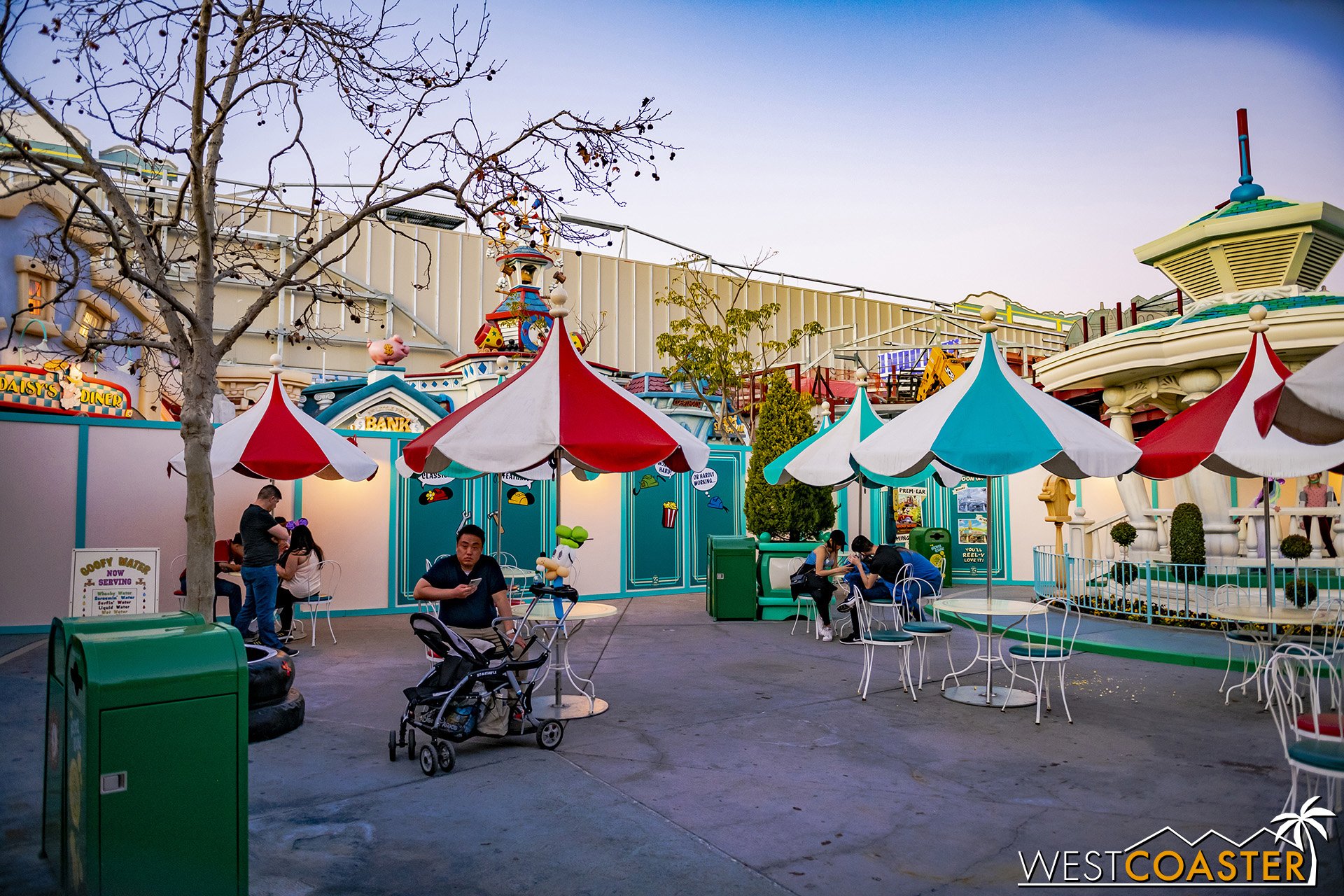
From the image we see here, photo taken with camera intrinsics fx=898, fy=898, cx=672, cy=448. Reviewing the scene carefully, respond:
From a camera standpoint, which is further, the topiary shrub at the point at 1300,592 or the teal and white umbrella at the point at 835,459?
the teal and white umbrella at the point at 835,459

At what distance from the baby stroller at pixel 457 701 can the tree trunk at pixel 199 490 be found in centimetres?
147

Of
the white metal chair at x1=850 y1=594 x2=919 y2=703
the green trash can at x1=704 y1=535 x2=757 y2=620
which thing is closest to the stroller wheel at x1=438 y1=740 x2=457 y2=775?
the white metal chair at x1=850 y1=594 x2=919 y2=703

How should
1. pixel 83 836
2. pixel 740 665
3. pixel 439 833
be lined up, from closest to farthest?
1. pixel 83 836
2. pixel 439 833
3. pixel 740 665

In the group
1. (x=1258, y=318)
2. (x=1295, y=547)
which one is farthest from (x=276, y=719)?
(x=1295, y=547)

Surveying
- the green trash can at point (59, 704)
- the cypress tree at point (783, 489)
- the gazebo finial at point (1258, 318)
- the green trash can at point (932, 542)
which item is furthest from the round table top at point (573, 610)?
the green trash can at point (932, 542)

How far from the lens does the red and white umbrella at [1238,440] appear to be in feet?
24.4

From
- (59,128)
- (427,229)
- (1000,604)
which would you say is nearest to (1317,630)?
(1000,604)

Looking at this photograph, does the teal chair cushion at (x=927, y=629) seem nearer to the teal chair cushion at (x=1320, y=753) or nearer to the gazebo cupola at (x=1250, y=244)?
the teal chair cushion at (x=1320, y=753)

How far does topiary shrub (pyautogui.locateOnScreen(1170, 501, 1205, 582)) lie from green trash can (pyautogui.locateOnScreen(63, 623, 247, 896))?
11183 mm

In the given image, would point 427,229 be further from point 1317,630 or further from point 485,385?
point 1317,630

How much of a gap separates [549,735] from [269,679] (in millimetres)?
2006

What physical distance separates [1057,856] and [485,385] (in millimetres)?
13305

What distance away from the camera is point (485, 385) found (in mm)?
16078

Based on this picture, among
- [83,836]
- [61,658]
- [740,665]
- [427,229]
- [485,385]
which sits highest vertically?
[427,229]
